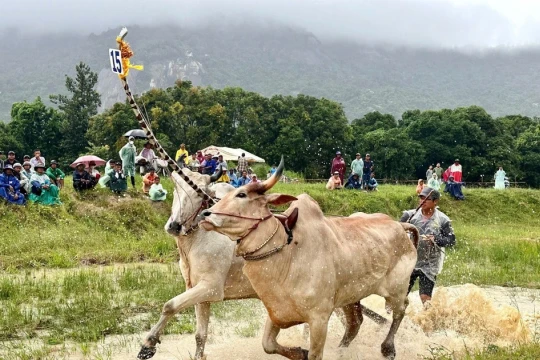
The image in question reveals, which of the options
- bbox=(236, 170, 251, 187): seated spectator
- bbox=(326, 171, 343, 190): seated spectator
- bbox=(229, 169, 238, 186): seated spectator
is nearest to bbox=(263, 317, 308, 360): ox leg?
bbox=(236, 170, 251, 187): seated spectator

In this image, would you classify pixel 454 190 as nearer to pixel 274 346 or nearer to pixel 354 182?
pixel 354 182

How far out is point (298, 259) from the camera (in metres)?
5.74

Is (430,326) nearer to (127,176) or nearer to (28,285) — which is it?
(28,285)

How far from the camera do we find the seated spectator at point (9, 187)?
1642cm

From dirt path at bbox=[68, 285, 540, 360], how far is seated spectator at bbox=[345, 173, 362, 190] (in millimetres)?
17101

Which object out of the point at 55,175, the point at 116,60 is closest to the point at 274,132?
the point at 55,175

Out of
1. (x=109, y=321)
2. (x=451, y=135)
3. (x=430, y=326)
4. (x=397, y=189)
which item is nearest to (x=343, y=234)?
(x=430, y=326)

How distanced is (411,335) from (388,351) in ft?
4.03

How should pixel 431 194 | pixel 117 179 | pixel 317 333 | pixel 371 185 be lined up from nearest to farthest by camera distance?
pixel 317 333, pixel 431 194, pixel 117 179, pixel 371 185

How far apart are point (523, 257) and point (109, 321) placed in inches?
436

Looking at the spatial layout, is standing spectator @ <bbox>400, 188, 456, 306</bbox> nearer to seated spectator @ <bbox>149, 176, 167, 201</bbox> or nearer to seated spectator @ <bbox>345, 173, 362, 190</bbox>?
seated spectator @ <bbox>149, 176, 167, 201</bbox>

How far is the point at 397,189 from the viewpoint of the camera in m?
29.2

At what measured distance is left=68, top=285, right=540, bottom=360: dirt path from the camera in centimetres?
772

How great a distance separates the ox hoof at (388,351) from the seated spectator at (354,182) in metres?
19.5
